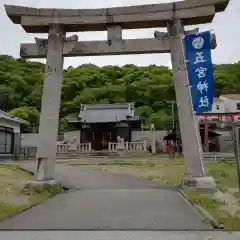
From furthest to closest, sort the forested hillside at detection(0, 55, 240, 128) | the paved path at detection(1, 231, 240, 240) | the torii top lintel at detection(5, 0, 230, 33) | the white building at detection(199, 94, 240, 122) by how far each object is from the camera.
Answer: the forested hillside at detection(0, 55, 240, 128) → the white building at detection(199, 94, 240, 122) → the torii top lintel at detection(5, 0, 230, 33) → the paved path at detection(1, 231, 240, 240)

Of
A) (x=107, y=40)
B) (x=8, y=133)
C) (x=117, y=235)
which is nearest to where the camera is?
(x=117, y=235)

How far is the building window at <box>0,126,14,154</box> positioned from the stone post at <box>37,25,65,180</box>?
17.2 m

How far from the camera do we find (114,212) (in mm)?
8258

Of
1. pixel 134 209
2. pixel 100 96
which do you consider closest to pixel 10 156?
pixel 134 209

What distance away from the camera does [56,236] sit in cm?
597

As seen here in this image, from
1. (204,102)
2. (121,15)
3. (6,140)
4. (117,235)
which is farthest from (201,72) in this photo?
(6,140)

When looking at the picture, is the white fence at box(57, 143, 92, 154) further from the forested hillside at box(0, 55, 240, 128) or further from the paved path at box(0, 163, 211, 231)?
the paved path at box(0, 163, 211, 231)

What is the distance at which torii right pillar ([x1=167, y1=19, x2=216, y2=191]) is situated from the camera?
11641mm

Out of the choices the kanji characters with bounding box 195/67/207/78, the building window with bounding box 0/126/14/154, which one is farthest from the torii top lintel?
the building window with bounding box 0/126/14/154

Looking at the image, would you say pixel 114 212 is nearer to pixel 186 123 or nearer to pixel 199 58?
pixel 186 123

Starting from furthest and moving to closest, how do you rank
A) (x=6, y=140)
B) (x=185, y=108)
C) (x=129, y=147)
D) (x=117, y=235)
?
(x=129, y=147), (x=6, y=140), (x=185, y=108), (x=117, y=235)

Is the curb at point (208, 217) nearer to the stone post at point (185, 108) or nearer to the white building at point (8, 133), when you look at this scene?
the stone post at point (185, 108)

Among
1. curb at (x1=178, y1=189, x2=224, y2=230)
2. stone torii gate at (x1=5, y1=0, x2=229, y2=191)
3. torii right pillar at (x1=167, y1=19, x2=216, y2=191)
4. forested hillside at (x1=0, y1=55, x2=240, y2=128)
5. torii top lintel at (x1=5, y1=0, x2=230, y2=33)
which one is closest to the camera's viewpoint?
curb at (x1=178, y1=189, x2=224, y2=230)

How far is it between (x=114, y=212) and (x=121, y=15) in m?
7.29
